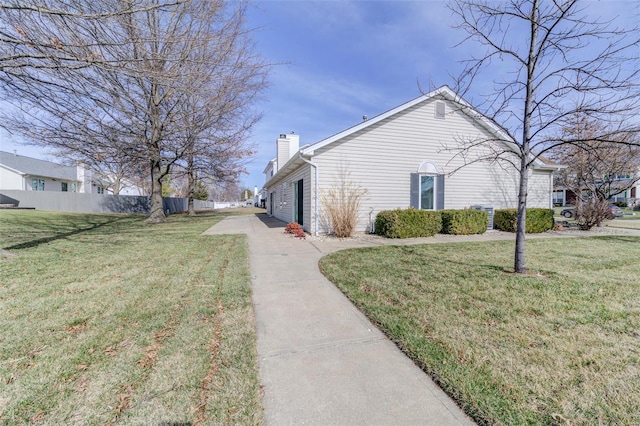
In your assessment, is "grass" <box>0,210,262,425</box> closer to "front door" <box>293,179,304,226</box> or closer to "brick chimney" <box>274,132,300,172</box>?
"front door" <box>293,179,304,226</box>

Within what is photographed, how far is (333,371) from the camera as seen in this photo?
88.0 inches

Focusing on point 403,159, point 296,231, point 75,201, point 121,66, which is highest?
point 121,66

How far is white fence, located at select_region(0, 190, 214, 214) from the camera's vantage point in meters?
21.4

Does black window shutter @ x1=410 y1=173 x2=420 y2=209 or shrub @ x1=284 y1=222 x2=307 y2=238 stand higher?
black window shutter @ x1=410 y1=173 x2=420 y2=209

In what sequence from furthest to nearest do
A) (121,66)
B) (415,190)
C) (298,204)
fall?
1. (298,204)
2. (415,190)
3. (121,66)

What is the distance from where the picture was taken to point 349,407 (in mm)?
1854

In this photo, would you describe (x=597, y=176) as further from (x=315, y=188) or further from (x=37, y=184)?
(x=37, y=184)

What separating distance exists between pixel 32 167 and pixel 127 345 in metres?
38.1

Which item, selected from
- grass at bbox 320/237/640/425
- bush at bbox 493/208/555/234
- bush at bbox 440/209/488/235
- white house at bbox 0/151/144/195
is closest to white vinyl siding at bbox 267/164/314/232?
grass at bbox 320/237/640/425

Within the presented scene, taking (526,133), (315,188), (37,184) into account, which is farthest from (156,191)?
(37,184)

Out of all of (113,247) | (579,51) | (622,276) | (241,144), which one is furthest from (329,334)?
(241,144)

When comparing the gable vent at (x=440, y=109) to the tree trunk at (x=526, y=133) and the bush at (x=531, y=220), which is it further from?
the tree trunk at (x=526, y=133)

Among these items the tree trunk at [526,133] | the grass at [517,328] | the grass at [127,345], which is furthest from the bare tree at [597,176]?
the grass at [127,345]

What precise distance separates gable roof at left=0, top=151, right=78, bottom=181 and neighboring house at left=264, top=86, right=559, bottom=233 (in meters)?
26.2
